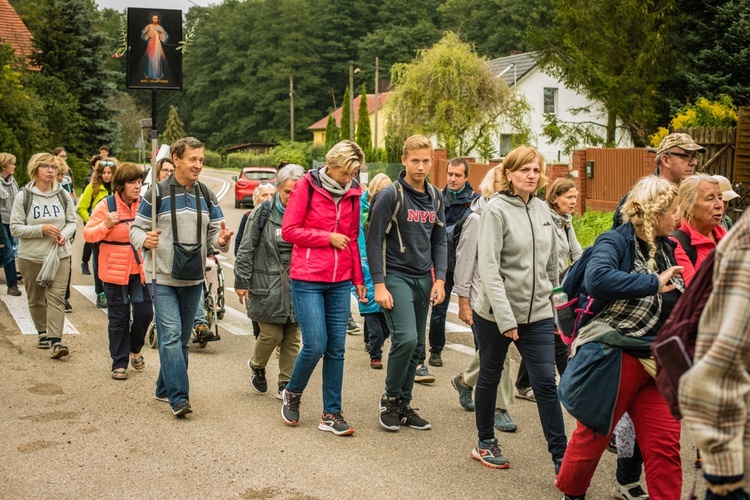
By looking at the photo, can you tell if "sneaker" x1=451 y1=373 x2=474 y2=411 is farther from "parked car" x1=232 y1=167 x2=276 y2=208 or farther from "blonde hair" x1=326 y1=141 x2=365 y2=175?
"parked car" x1=232 y1=167 x2=276 y2=208

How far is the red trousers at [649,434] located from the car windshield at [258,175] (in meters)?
34.7

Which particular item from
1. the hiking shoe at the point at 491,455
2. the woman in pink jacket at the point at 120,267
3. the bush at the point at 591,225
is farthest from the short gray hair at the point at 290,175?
the bush at the point at 591,225

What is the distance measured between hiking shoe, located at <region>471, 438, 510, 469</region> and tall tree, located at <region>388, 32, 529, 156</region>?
117 ft

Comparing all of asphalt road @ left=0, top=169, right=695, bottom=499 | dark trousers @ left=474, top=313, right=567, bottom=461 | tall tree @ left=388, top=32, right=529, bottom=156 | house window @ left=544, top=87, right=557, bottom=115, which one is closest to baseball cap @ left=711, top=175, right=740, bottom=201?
dark trousers @ left=474, top=313, right=567, bottom=461

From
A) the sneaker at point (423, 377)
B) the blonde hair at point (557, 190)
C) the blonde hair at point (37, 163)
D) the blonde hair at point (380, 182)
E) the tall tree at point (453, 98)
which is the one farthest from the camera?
the tall tree at point (453, 98)

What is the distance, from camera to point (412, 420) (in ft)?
22.4

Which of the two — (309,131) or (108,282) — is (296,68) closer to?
(309,131)

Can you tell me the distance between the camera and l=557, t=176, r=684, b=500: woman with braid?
4.65 metres

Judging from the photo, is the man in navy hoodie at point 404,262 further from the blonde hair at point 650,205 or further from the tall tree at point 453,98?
the tall tree at point 453,98

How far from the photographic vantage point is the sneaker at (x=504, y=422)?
672 cm

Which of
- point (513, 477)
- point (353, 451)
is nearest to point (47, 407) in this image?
point (353, 451)

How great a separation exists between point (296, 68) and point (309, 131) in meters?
6.93

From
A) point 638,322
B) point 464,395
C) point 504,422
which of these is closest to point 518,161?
point 638,322

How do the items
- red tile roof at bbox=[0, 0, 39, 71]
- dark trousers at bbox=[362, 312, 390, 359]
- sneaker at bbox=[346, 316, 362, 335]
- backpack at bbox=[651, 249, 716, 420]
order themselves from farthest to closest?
red tile roof at bbox=[0, 0, 39, 71] < sneaker at bbox=[346, 316, 362, 335] < dark trousers at bbox=[362, 312, 390, 359] < backpack at bbox=[651, 249, 716, 420]
